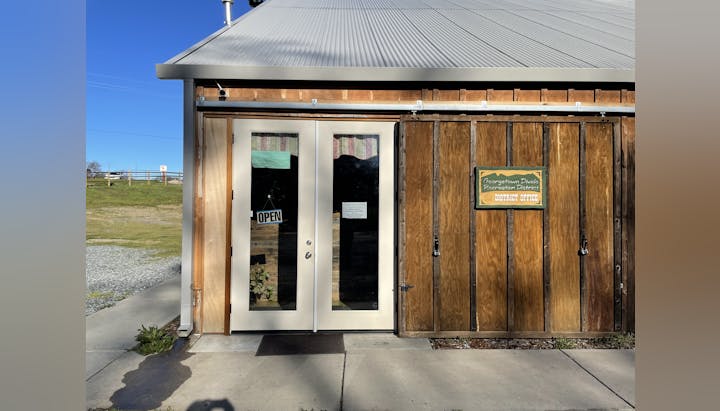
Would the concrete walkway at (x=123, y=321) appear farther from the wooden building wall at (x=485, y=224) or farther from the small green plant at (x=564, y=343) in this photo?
the small green plant at (x=564, y=343)

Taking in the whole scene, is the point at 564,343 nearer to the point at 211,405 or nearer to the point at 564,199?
the point at 564,199

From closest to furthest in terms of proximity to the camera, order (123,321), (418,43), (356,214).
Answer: (356,214) < (123,321) < (418,43)

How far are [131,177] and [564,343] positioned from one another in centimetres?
3032

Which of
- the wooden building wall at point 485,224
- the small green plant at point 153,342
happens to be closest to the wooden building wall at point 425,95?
the wooden building wall at point 485,224

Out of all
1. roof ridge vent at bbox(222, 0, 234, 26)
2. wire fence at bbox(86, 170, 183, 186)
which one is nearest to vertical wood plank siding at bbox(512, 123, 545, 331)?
roof ridge vent at bbox(222, 0, 234, 26)

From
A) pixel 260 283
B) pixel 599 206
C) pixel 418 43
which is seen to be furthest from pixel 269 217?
pixel 599 206

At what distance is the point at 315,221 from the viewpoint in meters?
4.41

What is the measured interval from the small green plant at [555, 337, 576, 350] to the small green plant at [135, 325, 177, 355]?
15.0 ft

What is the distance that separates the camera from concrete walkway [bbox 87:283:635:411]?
2906mm

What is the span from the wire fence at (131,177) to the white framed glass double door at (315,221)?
2416 cm

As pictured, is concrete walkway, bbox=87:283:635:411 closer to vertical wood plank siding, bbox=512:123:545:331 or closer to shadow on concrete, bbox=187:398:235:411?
shadow on concrete, bbox=187:398:235:411

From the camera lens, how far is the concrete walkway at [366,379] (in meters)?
2.91
